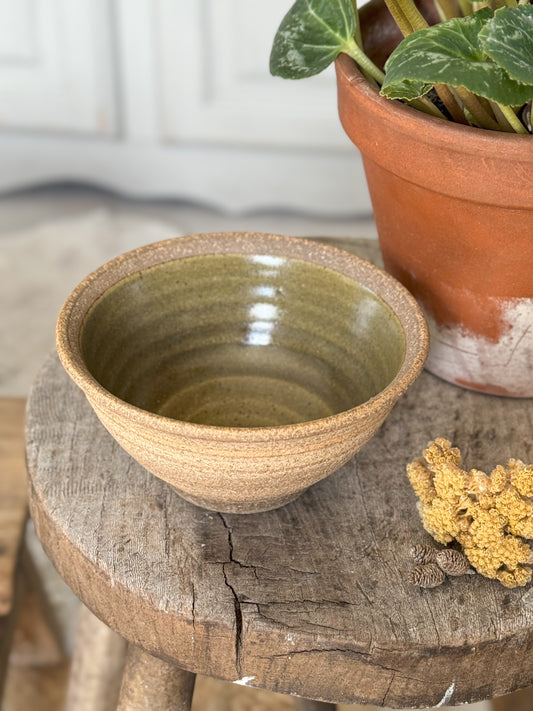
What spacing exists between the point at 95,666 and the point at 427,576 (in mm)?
409

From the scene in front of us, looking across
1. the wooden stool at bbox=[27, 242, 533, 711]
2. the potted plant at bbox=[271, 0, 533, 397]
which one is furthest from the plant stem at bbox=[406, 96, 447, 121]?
the wooden stool at bbox=[27, 242, 533, 711]

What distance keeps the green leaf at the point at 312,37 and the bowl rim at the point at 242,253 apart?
0.13 meters

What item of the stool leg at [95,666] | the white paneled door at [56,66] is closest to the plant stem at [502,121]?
the stool leg at [95,666]

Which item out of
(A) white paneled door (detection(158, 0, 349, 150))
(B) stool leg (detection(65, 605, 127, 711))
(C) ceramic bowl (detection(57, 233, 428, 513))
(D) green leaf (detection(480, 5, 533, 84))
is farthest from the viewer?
(A) white paneled door (detection(158, 0, 349, 150))

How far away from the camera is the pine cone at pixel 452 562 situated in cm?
56

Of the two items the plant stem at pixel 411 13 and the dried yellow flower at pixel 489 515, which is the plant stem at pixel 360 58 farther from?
the dried yellow flower at pixel 489 515

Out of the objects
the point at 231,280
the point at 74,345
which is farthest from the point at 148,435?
the point at 231,280

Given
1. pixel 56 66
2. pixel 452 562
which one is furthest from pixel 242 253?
pixel 56 66

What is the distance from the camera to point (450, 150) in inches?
22.8

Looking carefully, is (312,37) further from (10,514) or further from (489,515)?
(10,514)

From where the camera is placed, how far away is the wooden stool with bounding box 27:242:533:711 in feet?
1.76

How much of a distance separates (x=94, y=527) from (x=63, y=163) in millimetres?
1469

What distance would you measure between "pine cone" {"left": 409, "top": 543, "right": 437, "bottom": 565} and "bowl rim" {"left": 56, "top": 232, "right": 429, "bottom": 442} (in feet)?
0.33

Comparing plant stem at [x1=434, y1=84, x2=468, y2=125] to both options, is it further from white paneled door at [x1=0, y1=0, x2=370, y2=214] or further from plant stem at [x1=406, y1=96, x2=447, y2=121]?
white paneled door at [x1=0, y1=0, x2=370, y2=214]
